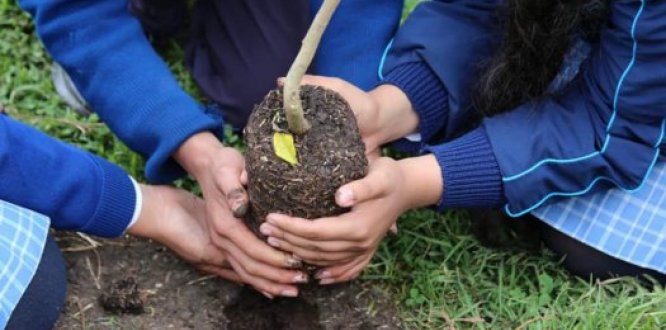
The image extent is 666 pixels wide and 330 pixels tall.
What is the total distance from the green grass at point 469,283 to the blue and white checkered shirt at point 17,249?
20.7 inches

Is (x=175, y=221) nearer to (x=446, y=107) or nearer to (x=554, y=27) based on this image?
(x=446, y=107)

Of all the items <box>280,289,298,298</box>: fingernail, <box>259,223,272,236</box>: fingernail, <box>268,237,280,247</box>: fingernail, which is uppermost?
<box>259,223,272,236</box>: fingernail

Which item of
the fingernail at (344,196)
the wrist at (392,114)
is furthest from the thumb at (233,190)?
the wrist at (392,114)

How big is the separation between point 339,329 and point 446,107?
52 cm

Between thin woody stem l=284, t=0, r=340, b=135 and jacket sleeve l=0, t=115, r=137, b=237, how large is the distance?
426 millimetres

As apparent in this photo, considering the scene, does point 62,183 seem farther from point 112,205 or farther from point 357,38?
point 357,38

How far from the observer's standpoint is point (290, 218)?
61.4 inches

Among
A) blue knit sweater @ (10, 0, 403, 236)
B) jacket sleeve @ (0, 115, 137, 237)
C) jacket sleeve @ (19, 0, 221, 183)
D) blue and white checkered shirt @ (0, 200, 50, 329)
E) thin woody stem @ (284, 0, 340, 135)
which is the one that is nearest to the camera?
thin woody stem @ (284, 0, 340, 135)

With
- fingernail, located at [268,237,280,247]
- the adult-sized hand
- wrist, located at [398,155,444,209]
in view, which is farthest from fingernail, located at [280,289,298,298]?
wrist, located at [398,155,444,209]

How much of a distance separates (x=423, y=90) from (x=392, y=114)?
0.29 ft

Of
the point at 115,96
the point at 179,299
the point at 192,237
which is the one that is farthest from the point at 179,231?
the point at 115,96

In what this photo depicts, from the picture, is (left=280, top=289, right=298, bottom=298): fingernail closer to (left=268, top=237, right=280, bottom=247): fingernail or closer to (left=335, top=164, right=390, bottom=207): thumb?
(left=268, top=237, right=280, bottom=247): fingernail

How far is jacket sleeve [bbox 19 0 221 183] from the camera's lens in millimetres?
1893

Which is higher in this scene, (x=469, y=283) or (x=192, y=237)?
(x=192, y=237)
